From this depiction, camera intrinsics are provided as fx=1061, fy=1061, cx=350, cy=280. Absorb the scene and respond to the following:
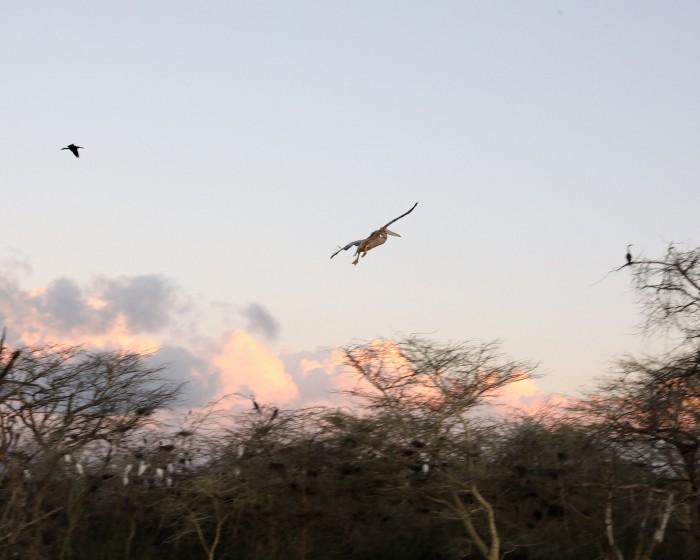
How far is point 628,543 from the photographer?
33.7 m

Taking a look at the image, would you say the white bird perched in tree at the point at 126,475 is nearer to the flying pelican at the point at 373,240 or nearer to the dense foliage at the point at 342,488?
the dense foliage at the point at 342,488

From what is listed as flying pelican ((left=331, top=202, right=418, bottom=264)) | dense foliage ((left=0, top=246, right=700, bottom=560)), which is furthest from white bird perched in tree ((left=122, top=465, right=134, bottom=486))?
flying pelican ((left=331, top=202, right=418, bottom=264))

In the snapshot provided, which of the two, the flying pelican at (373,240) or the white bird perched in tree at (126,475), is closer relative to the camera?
the flying pelican at (373,240)

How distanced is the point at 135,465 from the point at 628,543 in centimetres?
1605

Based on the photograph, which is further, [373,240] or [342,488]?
[342,488]

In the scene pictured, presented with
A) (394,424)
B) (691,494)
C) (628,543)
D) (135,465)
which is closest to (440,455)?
(394,424)

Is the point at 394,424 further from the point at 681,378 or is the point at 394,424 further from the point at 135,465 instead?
the point at 681,378

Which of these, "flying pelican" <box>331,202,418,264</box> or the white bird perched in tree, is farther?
the white bird perched in tree

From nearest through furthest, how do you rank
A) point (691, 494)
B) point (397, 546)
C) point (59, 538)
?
point (691, 494)
point (59, 538)
point (397, 546)

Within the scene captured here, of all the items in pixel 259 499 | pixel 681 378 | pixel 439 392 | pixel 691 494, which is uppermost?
pixel 439 392

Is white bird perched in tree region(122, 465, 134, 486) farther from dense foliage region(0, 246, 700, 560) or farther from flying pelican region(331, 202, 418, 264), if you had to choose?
flying pelican region(331, 202, 418, 264)

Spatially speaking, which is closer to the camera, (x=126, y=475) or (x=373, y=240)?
(x=373, y=240)

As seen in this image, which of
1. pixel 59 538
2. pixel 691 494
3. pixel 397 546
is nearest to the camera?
pixel 691 494

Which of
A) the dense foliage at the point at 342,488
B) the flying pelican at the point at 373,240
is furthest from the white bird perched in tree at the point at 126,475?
the flying pelican at the point at 373,240
